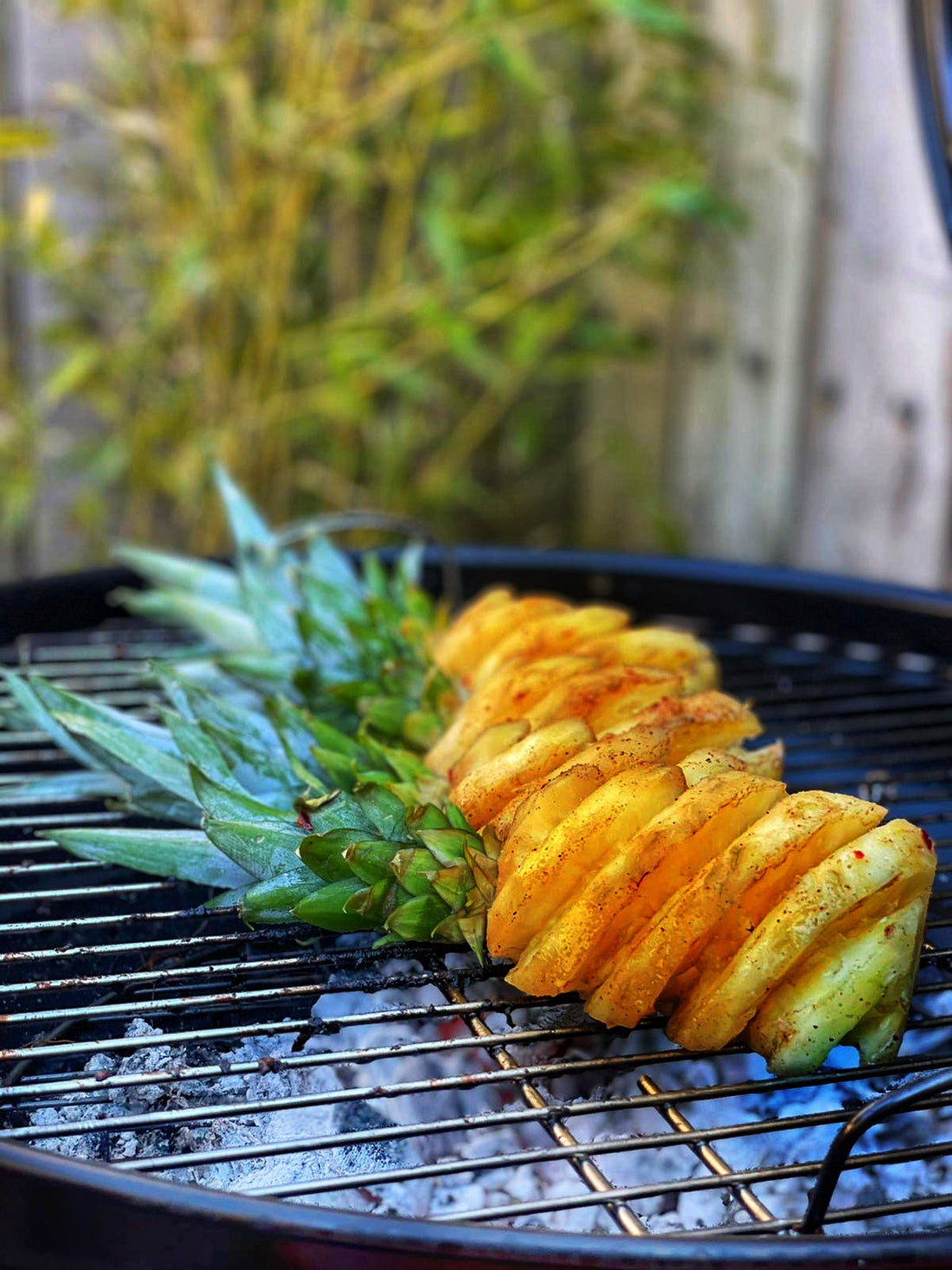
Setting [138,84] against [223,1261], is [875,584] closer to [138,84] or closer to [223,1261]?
[223,1261]

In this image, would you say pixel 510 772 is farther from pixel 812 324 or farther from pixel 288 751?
pixel 812 324

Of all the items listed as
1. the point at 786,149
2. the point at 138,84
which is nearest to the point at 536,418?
the point at 786,149

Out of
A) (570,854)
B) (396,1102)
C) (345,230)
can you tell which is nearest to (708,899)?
(570,854)

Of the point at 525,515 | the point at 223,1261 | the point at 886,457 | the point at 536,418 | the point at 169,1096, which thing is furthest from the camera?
the point at 525,515

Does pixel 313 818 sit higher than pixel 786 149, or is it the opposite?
pixel 786 149

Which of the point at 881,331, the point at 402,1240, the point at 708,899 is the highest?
the point at 881,331

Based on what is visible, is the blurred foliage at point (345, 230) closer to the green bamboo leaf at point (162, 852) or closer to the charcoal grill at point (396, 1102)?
the charcoal grill at point (396, 1102)

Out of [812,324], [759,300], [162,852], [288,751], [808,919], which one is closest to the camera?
[808,919]
